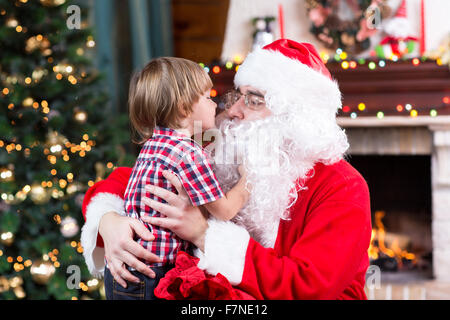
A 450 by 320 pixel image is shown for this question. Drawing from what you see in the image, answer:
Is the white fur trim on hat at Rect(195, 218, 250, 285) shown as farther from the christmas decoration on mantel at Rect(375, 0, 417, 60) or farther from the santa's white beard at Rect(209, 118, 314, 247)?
the christmas decoration on mantel at Rect(375, 0, 417, 60)

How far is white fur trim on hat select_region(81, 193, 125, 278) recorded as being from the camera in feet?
4.46

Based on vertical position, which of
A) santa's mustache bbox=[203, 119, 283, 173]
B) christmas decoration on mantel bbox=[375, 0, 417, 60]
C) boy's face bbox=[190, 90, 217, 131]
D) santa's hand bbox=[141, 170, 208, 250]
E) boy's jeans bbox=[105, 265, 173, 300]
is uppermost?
christmas decoration on mantel bbox=[375, 0, 417, 60]

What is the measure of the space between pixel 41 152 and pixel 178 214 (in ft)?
5.09

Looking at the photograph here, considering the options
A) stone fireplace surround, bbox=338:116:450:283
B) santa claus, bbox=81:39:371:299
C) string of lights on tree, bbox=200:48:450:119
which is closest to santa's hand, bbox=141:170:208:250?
santa claus, bbox=81:39:371:299

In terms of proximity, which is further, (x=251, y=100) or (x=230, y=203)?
(x=251, y=100)

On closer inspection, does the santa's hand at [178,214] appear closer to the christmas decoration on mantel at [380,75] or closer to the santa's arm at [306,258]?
the santa's arm at [306,258]

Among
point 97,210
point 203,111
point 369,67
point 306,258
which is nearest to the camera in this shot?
point 306,258

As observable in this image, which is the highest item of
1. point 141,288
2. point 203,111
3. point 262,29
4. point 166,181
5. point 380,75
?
point 262,29

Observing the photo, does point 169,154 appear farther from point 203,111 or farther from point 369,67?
point 369,67

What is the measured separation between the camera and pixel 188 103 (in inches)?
48.3

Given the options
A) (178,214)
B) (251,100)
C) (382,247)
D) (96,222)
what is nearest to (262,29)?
(382,247)

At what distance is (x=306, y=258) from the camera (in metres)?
1.05

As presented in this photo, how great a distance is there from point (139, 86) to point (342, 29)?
2.26 m

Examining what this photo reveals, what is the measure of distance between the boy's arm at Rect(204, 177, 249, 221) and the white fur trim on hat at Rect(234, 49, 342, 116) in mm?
250
